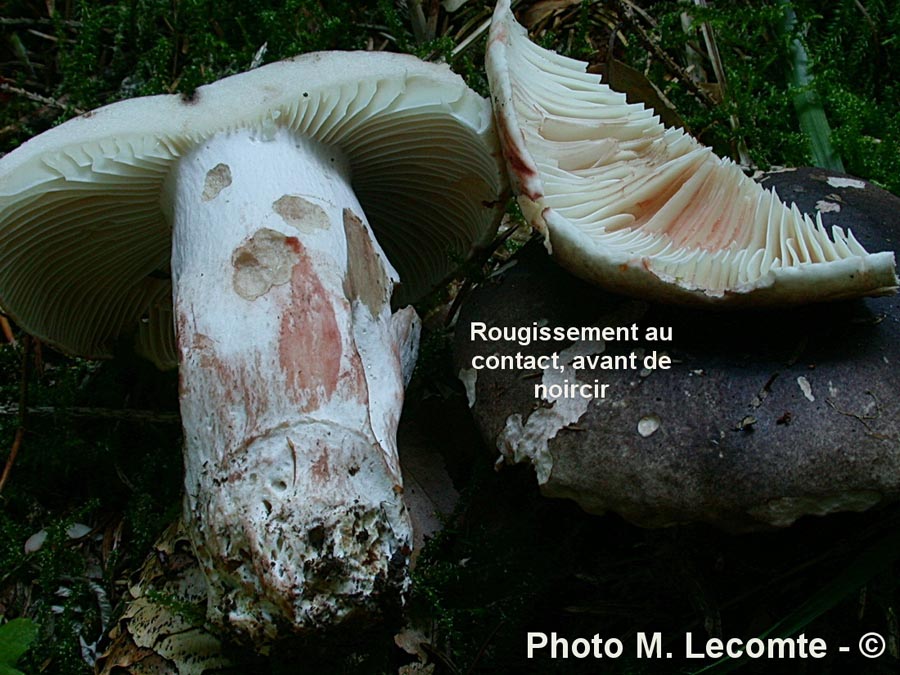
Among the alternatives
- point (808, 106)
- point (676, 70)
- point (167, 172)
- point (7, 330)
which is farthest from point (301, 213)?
point (808, 106)

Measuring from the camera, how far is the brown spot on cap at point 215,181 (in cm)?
180

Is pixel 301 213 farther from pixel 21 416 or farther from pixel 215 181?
pixel 21 416

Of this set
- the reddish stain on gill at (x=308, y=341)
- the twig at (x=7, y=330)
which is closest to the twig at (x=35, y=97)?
the twig at (x=7, y=330)

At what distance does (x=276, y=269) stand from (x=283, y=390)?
260 millimetres

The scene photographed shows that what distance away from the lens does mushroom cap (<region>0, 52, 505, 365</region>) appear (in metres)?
1.79

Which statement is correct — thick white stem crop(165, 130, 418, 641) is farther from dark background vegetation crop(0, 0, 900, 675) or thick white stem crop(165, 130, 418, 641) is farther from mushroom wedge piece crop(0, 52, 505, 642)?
dark background vegetation crop(0, 0, 900, 675)

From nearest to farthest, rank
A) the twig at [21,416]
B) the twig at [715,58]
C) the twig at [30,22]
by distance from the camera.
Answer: the twig at [21,416], the twig at [715,58], the twig at [30,22]

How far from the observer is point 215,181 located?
5.94 feet

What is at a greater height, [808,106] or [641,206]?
[808,106]

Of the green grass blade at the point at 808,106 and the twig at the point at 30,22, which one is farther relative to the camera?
the twig at the point at 30,22

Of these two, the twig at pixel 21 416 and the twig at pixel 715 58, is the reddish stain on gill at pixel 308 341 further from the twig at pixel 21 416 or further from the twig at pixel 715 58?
the twig at pixel 715 58

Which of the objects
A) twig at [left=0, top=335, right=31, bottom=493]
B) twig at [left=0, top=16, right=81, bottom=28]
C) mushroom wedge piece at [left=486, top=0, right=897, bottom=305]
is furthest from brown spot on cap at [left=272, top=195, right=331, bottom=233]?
twig at [left=0, top=16, right=81, bottom=28]

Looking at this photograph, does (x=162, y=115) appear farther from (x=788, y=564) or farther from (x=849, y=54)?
(x=849, y=54)

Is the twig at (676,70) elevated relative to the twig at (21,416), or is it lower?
elevated
